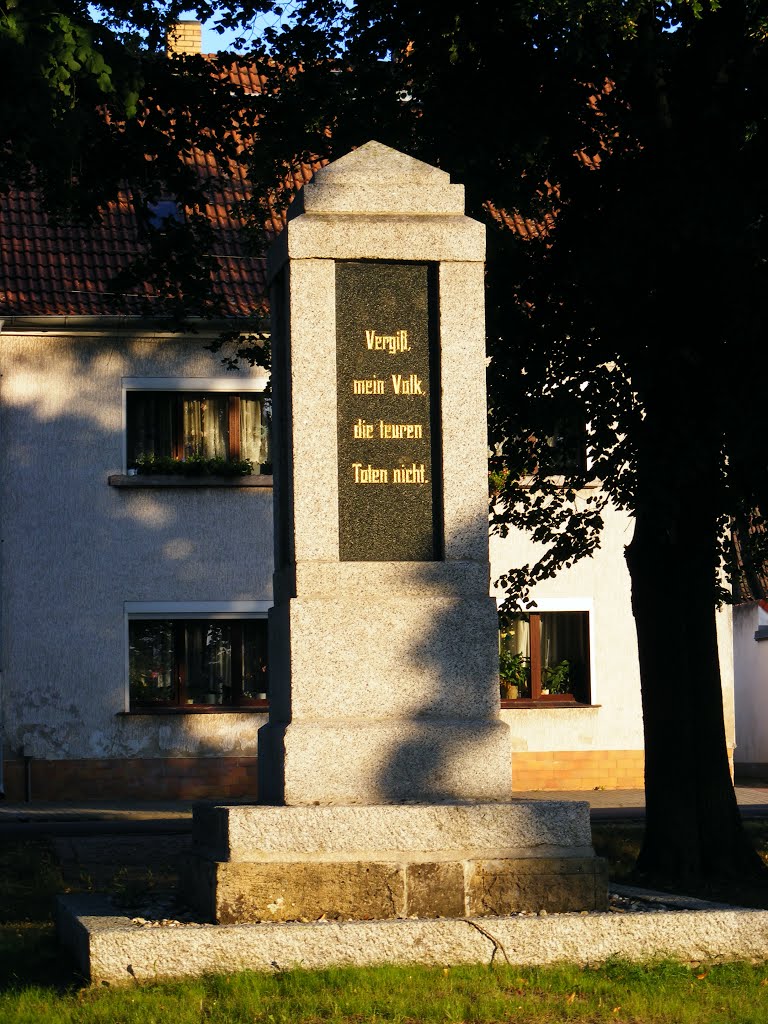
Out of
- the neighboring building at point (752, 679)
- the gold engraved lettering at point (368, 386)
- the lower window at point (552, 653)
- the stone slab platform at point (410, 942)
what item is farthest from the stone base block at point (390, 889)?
the neighboring building at point (752, 679)

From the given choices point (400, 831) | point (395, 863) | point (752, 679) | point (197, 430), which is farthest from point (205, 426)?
point (395, 863)

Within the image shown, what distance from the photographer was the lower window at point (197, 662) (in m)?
23.1

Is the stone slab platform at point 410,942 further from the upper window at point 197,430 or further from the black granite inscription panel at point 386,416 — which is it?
the upper window at point 197,430

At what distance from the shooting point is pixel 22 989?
6863 millimetres

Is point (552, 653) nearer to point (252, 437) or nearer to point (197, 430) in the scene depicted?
point (252, 437)

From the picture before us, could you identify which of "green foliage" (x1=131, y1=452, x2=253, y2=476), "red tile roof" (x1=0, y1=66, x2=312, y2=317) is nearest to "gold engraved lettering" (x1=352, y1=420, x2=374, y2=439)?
"red tile roof" (x1=0, y1=66, x2=312, y2=317)

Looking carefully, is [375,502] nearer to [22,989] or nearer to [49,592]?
[22,989]

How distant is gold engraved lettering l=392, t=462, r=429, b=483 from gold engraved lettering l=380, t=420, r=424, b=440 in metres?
0.15

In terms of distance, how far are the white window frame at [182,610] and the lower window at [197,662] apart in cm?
13

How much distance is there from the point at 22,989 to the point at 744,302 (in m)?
7.99

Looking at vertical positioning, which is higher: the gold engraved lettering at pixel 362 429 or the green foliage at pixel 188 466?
the green foliage at pixel 188 466

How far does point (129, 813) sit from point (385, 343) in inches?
507

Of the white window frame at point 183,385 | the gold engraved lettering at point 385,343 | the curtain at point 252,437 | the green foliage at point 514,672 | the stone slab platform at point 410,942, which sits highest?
the white window frame at point 183,385

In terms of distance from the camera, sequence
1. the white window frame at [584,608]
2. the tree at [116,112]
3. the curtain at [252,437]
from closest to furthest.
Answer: the tree at [116,112] < the curtain at [252,437] < the white window frame at [584,608]
